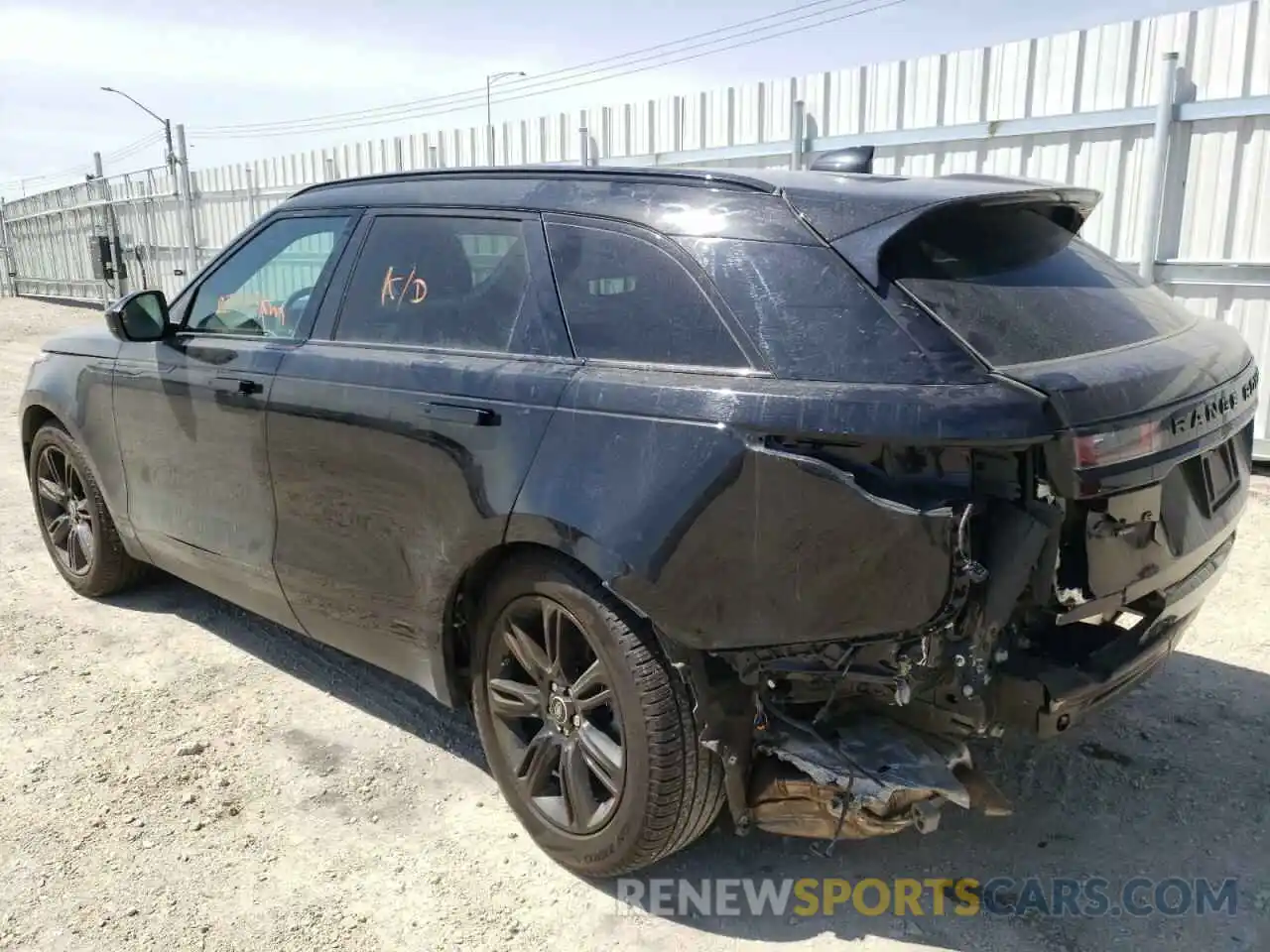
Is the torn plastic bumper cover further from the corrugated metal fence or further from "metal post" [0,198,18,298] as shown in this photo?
"metal post" [0,198,18,298]

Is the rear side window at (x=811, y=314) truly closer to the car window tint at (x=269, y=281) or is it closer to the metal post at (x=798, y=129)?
the car window tint at (x=269, y=281)

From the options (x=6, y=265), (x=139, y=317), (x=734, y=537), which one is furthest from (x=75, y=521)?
(x=6, y=265)

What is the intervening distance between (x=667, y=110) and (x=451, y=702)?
7984 mm

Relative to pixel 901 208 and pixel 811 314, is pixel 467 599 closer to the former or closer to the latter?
pixel 811 314

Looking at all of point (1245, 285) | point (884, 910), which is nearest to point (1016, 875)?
point (884, 910)

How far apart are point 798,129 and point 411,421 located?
664 centimetres

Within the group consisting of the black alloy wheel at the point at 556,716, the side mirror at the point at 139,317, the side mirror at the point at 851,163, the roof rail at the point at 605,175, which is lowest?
the black alloy wheel at the point at 556,716

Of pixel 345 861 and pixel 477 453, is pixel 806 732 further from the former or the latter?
pixel 345 861

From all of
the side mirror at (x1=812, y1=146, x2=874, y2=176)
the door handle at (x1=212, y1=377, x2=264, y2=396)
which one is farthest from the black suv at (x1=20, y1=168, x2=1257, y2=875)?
the side mirror at (x1=812, y1=146, x2=874, y2=176)

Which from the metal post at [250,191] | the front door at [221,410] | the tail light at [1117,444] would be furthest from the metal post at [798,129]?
the metal post at [250,191]

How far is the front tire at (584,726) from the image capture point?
2.45 meters

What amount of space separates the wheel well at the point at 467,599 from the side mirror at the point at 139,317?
1.95m

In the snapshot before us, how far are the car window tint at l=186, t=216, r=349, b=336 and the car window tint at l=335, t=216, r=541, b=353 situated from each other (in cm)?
28

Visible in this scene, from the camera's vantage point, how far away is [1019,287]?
8.29 feet
